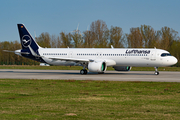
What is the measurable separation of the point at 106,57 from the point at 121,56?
209 centimetres

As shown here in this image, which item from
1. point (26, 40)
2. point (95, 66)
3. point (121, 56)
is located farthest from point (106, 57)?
point (26, 40)

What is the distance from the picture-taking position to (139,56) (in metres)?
33.3

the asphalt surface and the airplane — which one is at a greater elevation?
the airplane

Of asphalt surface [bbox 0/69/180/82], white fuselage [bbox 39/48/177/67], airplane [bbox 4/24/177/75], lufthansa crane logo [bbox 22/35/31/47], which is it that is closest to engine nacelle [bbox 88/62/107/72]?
airplane [bbox 4/24/177/75]

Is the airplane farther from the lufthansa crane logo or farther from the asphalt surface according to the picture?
the asphalt surface

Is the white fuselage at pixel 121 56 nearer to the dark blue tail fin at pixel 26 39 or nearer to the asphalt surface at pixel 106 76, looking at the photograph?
the asphalt surface at pixel 106 76

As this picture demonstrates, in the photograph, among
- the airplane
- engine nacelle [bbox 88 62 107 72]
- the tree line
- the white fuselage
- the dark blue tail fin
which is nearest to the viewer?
engine nacelle [bbox 88 62 107 72]

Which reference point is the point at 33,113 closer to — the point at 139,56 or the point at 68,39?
the point at 139,56

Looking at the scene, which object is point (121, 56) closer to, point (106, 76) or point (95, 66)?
point (95, 66)

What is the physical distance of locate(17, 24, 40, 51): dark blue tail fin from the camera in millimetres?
39062

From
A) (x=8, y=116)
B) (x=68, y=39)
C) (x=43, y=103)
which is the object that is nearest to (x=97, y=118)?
(x=8, y=116)

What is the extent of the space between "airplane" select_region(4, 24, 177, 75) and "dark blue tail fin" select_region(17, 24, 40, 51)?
0.33 metres

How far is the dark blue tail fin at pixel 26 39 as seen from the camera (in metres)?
39.1

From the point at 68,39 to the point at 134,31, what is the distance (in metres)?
25.3
